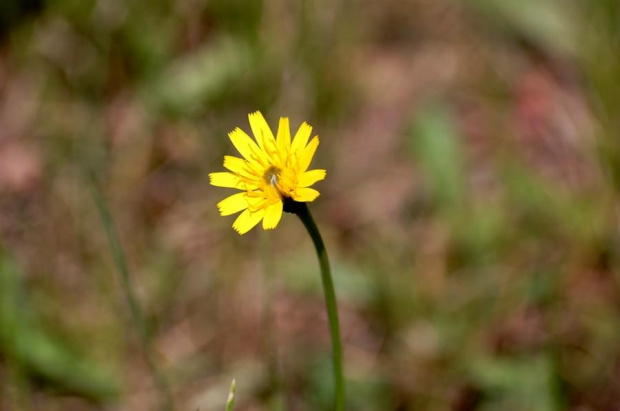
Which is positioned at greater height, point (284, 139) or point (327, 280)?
point (284, 139)

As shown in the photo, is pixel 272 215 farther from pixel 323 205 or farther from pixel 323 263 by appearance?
pixel 323 205

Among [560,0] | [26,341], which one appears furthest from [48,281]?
[560,0]

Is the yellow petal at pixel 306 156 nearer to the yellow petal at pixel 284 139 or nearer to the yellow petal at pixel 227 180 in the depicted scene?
the yellow petal at pixel 284 139

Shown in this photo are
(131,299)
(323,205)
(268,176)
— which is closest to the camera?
(268,176)

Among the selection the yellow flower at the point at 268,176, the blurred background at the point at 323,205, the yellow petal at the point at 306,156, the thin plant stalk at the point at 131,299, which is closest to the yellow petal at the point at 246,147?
the yellow flower at the point at 268,176

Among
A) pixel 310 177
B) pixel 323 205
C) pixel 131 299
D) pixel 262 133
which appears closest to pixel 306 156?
pixel 310 177

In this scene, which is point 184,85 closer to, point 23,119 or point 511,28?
point 23,119

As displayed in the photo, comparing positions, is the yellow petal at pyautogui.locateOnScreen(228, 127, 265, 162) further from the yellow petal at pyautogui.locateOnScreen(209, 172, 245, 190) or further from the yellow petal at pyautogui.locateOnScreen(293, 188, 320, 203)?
the yellow petal at pyautogui.locateOnScreen(293, 188, 320, 203)
